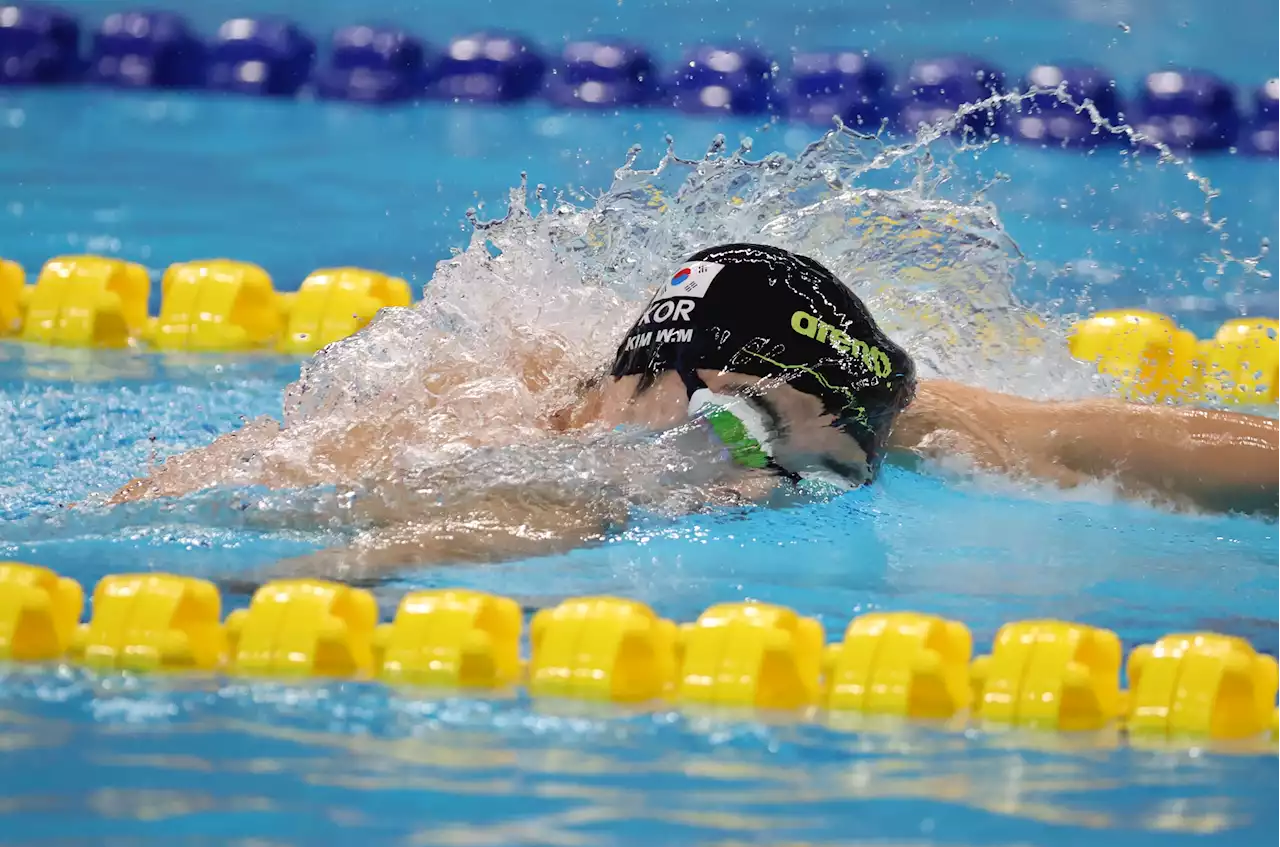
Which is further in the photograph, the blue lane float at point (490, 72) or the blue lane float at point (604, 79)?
the blue lane float at point (490, 72)

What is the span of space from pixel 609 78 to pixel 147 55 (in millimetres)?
2208

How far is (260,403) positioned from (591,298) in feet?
3.42

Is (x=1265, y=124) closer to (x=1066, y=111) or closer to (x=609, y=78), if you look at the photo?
(x=1066, y=111)

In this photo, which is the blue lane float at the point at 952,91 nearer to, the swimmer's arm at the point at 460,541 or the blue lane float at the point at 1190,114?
the blue lane float at the point at 1190,114

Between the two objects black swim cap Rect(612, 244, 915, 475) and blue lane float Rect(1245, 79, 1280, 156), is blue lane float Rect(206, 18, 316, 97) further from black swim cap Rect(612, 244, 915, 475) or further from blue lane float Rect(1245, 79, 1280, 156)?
black swim cap Rect(612, 244, 915, 475)

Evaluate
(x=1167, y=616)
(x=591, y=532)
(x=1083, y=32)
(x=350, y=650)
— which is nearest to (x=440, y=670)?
(x=350, y=650)

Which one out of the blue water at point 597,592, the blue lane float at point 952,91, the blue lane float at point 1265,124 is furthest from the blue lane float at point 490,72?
the blue lane float at point 1265,124

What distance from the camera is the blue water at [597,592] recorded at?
2.26 m

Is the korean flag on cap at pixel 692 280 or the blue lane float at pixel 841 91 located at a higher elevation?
the blue lane float at pixel 841 91

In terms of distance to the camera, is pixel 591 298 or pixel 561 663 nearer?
pixel 561 663

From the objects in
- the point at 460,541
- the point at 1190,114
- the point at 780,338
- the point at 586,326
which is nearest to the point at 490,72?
the point at 1190,114

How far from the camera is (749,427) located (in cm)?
326

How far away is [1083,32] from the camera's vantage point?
9297 mm

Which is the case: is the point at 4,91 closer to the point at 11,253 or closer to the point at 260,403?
the point at 11,253
